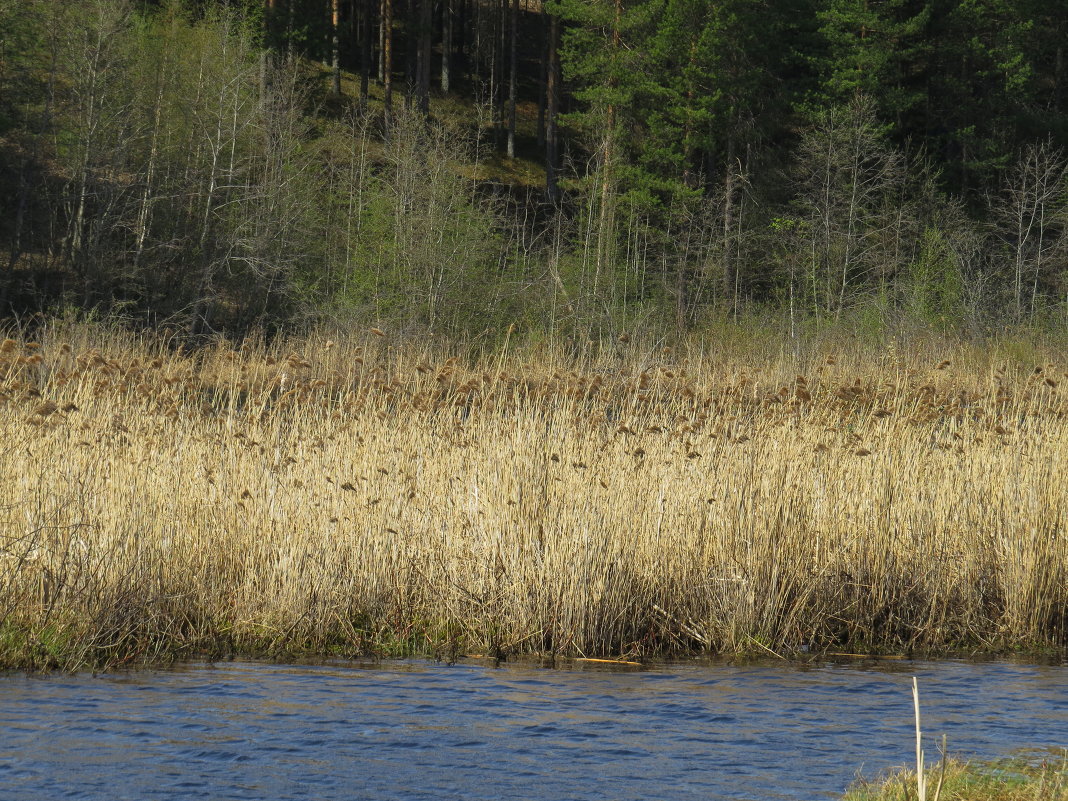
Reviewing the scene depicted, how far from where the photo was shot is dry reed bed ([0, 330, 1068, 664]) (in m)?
7.11

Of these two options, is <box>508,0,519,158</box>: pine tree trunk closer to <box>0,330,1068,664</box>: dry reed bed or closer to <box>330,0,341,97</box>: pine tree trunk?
<box>330,0,341,97</box>: pine tree trunk

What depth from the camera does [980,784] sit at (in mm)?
4426

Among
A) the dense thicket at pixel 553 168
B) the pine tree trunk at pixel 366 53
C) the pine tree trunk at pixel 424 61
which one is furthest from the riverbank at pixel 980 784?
the pine tree trunk at pixel 366 53

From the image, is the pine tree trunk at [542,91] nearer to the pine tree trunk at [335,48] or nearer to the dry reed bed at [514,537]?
the pine tree trunk at [335,48]

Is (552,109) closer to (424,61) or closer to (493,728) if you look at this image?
(424,61)

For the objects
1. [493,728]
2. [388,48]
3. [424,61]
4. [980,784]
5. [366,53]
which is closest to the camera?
[980,784]

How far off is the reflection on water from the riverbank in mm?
310

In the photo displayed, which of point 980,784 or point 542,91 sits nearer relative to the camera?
point 980,784

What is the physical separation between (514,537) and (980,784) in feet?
11.8

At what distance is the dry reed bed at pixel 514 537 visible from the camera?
7.11 meters

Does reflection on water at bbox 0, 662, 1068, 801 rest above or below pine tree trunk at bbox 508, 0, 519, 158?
below

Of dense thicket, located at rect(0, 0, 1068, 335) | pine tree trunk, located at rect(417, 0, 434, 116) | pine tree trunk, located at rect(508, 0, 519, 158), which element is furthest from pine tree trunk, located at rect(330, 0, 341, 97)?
pine tree trunk, located at rect(508, 0, 519, 158)

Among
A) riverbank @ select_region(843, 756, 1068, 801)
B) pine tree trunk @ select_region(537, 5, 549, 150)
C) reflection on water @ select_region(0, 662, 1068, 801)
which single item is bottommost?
reflection on water @ select_region(0, 662, 1068, 801)

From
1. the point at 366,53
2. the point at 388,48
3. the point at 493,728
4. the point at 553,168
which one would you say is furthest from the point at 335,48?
the point at 493,728
